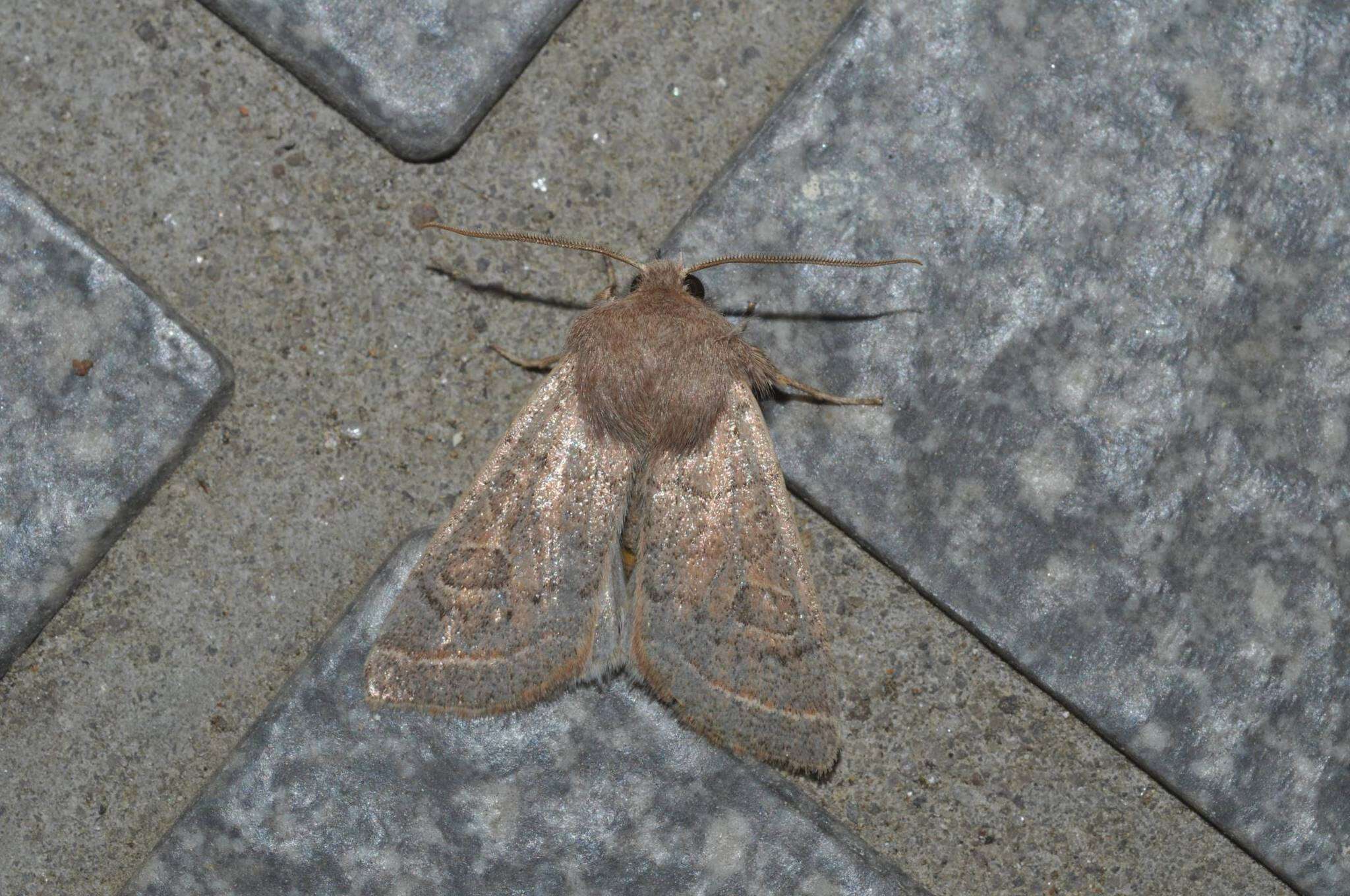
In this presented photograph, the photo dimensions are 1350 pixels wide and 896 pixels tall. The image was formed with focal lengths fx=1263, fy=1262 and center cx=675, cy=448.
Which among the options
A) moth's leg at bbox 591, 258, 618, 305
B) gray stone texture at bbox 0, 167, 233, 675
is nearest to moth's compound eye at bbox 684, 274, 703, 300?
moth's leg at bbox 591, 258, 618, 305

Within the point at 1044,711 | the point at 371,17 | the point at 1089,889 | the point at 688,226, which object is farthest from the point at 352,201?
the point at 1089,889

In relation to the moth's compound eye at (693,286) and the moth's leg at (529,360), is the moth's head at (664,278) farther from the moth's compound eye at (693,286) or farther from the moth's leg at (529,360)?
the moth's leg at (529,360)

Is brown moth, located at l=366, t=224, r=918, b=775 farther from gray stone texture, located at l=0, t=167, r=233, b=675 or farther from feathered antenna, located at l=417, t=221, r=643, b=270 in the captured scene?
gray stone texture, located at l=0, t=167, r=233, b=675

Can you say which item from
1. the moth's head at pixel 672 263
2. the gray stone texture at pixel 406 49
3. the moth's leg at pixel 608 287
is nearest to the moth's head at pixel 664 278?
the moth's head at pixel 672 263

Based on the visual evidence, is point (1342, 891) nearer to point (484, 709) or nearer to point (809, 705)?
point (809, 705)

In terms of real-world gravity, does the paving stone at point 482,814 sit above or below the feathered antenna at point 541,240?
below
